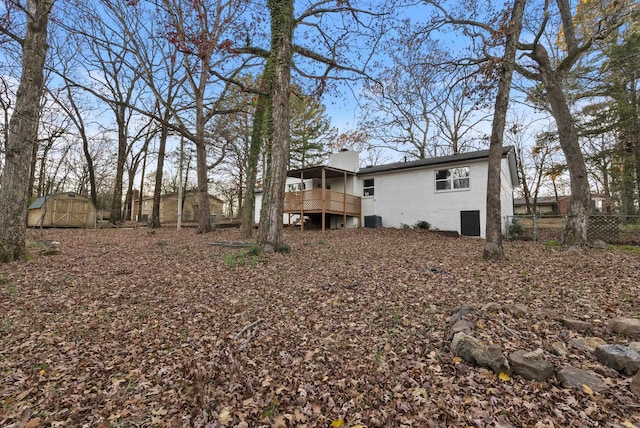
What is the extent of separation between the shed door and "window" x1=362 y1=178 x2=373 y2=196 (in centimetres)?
536

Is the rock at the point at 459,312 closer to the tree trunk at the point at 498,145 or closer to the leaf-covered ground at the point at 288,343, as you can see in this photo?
the leaf-covered ground at the point at 288,343

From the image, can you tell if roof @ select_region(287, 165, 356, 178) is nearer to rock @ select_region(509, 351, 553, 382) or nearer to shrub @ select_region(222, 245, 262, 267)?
shrub @ select_region(222, 245, 262, 267)

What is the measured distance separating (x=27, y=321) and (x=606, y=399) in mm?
6488

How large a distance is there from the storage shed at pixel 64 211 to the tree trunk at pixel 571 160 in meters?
25.1

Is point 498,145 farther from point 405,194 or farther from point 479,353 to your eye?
point 405,194

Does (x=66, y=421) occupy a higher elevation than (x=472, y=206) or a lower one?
lower

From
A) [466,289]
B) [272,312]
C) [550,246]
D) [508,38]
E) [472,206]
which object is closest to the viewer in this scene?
[272,312]

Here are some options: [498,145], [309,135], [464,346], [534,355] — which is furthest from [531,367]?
[309,135]

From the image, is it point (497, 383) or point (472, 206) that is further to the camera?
point (472, 206)

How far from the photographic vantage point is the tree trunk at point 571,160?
Result: 397 inches

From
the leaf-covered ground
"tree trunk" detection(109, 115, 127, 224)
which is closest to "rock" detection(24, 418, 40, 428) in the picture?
the leaf-covered ground

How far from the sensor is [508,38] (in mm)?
7984

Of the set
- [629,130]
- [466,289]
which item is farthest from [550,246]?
[629,130]

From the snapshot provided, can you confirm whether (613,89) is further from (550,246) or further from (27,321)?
(27,321)
